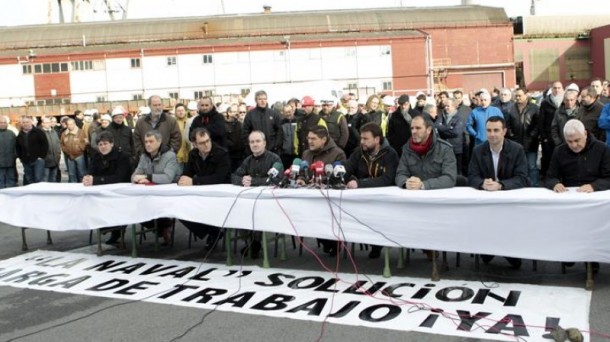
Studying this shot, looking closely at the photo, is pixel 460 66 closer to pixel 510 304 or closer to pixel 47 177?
pixel 47 177

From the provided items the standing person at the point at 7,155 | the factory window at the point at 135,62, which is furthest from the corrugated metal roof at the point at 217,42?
the standing person at the point at 7,155

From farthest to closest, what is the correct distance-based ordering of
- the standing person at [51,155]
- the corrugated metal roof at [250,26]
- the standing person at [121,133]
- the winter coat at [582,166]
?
1. the corrugated metal roof at [250,26]
2. the standing person at [51,155]
3. the standing person at [121,133]
4. the winter coat at [582,166]

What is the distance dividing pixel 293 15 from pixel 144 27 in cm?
1249

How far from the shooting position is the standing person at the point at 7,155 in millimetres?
12898

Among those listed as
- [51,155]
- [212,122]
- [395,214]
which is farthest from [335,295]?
[51,155]

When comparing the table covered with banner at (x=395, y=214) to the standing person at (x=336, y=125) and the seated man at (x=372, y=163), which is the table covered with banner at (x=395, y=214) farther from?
the standing person at (x=336, y=125)

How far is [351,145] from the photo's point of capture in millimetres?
10891

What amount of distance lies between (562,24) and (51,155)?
169 feet

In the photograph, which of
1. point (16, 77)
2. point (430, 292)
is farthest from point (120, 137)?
point (16, 77)

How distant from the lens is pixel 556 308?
5203mm

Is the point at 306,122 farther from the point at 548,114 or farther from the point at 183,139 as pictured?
the point at 548,114

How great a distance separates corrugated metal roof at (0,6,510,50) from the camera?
51.5 metres

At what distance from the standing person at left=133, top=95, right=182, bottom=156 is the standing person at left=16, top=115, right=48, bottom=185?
370 centimetres

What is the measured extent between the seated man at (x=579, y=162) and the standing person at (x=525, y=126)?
395 cm
